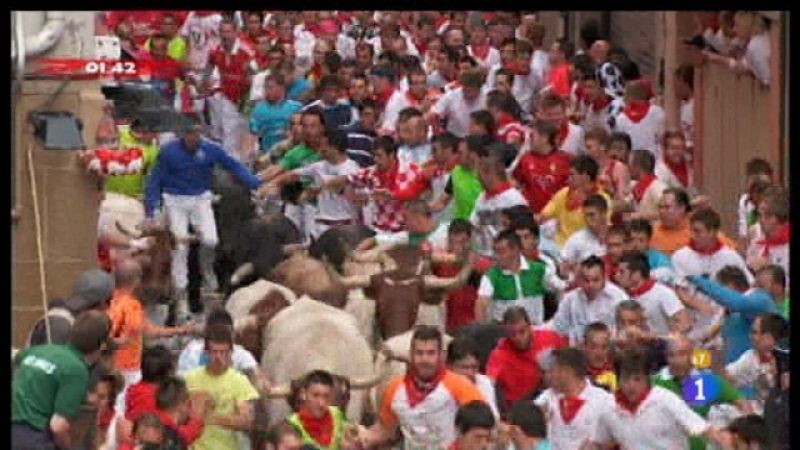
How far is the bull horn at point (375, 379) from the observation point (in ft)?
46.4

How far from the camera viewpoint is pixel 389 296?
15281 mm

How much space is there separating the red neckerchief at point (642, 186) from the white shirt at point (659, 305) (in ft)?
6.19

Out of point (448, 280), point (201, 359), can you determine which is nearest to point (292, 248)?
point (448, 280)

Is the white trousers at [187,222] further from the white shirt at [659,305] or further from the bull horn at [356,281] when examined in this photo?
the white shirt at [659,305]

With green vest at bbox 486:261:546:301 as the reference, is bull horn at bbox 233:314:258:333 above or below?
above

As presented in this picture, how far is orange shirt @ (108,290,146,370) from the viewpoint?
46.6ft

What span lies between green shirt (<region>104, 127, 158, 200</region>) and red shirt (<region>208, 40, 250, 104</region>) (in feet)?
8.91

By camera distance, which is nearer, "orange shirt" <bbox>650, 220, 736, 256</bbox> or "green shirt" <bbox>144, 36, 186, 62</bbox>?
"orange shirt" <bbox>650, 220, 736, 256</bbox>

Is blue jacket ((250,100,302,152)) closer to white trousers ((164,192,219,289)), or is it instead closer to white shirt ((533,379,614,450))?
white trousers ((164,192,219,289))

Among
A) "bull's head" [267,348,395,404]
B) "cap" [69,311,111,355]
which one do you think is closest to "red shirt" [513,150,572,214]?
"bull's head" [267,348,395,404]

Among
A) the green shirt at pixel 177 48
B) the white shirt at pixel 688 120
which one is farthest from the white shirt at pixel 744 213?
the green shirt at pixel 177 48

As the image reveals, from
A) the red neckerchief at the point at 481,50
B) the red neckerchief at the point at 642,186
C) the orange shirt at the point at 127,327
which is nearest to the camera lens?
the orange shirt at the point at 127,327
